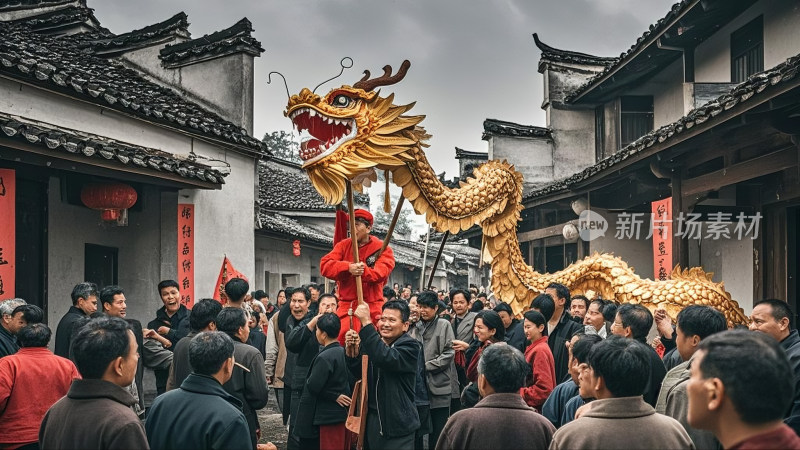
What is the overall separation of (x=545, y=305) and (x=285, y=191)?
1980 cm

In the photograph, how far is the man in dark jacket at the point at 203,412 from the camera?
3764 millimetres

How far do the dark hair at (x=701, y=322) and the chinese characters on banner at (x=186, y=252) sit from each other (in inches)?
344

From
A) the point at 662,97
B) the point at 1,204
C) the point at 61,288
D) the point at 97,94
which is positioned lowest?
the point at 61,288

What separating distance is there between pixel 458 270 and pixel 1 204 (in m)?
29.0

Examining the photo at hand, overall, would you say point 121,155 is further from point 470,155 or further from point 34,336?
point 470,155

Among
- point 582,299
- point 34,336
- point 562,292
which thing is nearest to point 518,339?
point 562,292

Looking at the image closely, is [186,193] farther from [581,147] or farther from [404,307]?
[581,147]

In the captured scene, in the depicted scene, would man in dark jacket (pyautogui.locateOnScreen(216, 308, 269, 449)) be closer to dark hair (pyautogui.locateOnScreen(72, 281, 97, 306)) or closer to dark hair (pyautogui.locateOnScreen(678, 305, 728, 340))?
dark hair (pyautogui.locateOnScreen(72, 281, 97, 306))

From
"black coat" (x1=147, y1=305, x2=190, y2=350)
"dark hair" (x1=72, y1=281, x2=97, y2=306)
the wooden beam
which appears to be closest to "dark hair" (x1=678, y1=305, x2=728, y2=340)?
the wooden beam

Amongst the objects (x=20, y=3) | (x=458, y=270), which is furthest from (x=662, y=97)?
(x=458, y=270)

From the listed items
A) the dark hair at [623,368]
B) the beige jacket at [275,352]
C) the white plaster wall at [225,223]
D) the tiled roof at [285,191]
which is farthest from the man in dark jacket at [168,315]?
the tiled roof at [285,191]

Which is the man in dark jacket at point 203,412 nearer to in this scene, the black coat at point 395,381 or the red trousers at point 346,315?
the black coat at point 395,381

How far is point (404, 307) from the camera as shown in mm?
6195

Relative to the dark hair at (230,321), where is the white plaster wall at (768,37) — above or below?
above
